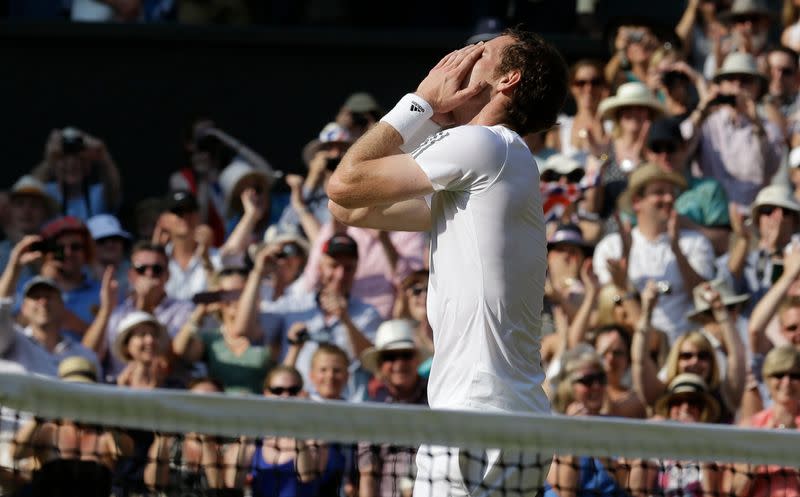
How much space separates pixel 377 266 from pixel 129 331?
1.75 m

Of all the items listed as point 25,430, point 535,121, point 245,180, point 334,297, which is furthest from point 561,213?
point 535,121

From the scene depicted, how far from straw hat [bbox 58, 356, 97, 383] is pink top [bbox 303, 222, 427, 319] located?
5.74 feet

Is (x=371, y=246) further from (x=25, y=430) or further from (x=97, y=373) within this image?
(x=25, y=430)

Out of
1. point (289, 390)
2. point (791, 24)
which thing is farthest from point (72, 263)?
point (791, 24)

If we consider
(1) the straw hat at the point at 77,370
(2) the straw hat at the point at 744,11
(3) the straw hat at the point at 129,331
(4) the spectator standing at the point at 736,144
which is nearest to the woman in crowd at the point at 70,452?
(1) the straw hat at the point at 77,370

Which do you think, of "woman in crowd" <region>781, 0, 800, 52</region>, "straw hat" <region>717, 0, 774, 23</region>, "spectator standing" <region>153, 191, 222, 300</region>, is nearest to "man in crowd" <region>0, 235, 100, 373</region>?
"spectator standing" <region>153, 191, 222, 300</region>

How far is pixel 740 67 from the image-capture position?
12.3m

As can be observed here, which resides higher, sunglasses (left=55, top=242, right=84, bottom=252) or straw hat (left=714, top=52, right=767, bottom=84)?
straw hat (left=714, top=52, right=767, bottom=84)

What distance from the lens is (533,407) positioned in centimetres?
512

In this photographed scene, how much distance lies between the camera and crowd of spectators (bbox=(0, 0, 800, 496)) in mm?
9109

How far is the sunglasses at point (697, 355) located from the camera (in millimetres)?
9508

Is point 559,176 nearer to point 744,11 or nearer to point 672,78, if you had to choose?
point 672,78

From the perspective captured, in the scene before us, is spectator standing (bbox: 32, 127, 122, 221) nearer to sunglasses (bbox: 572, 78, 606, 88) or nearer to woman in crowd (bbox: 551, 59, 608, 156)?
woman in crowd (bbox: 551, 59, 608, 156)

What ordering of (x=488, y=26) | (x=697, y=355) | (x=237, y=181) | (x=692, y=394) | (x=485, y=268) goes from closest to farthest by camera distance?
(x=485, y=268)
(x=692, y=394)
(x=697, y=355)
(x=237, y=181)
(x=488, y=26)
